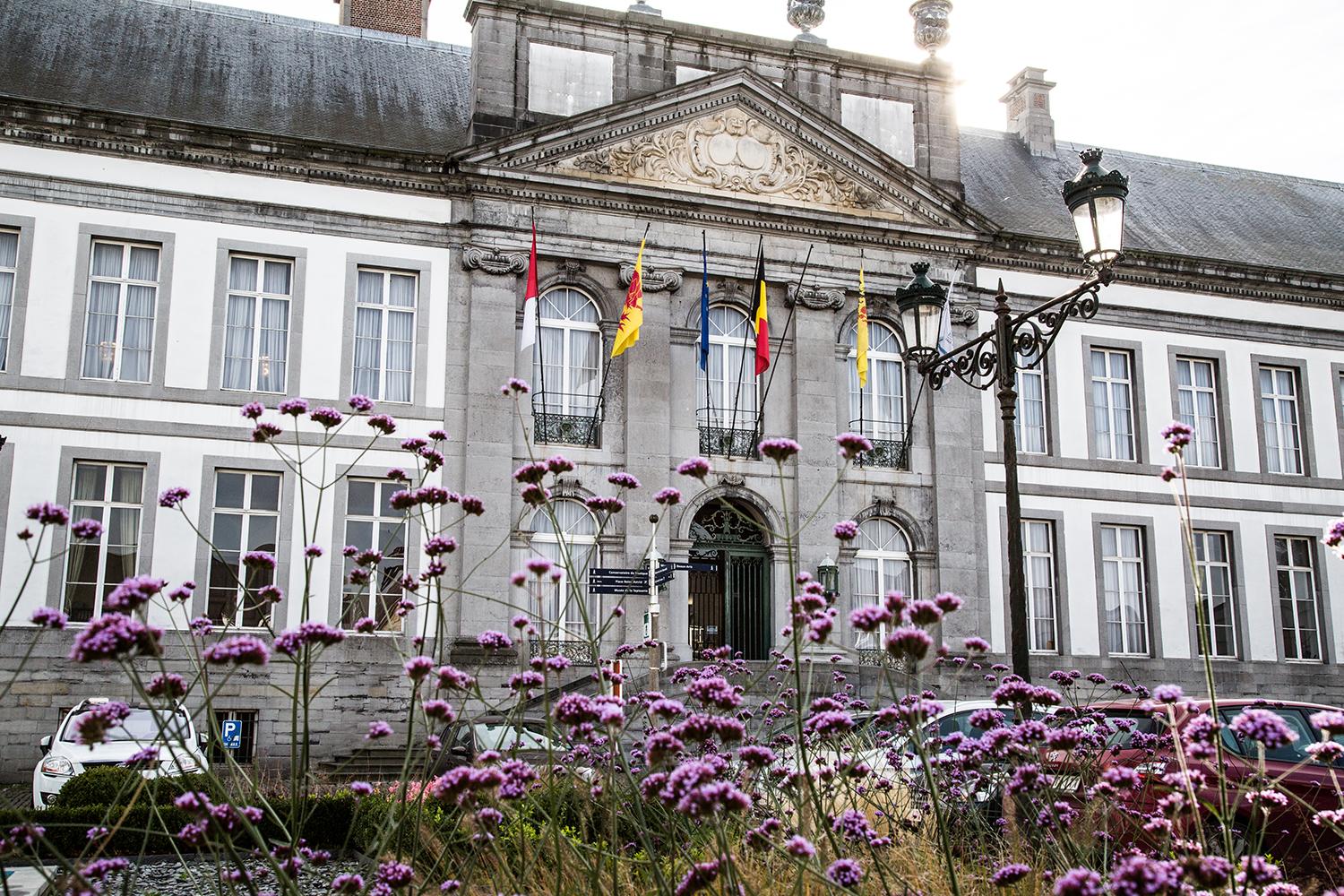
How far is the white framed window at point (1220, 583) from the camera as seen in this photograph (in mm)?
25062

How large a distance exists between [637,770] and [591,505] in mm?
2780

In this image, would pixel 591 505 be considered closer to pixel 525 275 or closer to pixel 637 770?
pixel 637 770

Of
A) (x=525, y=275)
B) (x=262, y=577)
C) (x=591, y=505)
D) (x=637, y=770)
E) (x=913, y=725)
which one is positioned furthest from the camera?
(x=525, y=275)

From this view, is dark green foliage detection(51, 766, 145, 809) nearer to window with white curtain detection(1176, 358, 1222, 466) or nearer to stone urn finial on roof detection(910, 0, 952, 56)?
stone urn finial on roof detection(910, 0, 952, 56)

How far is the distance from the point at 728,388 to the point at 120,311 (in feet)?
32.7

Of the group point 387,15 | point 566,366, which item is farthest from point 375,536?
point 387,15

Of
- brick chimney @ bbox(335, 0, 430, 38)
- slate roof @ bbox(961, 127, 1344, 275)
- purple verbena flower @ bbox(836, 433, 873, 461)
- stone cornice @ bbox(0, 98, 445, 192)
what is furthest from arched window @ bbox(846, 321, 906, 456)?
purple verbena flower @ bbox(836, 433, 873, 461)

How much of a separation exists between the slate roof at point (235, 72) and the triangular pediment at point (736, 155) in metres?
2.23

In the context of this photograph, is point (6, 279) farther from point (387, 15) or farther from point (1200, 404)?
point (1200, 404)

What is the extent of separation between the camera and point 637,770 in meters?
7.82

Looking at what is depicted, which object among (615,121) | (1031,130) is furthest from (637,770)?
(1031,130)

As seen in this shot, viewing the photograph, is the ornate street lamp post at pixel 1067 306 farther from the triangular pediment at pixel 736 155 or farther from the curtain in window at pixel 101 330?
the curtain in window at pixel 101 330

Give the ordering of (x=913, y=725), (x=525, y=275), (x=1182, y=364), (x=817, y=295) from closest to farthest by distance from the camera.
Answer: (x=913, y=725), (x=525, y=275), (x=817, y=295), (x=1182, y=364)

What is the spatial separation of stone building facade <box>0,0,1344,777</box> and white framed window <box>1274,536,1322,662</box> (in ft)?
0.24
